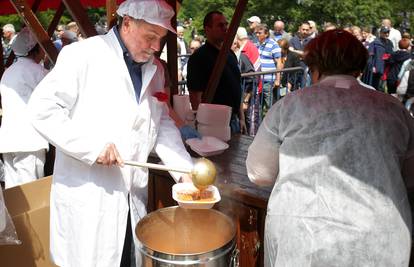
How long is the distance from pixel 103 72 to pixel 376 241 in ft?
4.35

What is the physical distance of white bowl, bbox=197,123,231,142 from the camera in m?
3.05

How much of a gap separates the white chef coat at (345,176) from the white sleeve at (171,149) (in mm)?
690

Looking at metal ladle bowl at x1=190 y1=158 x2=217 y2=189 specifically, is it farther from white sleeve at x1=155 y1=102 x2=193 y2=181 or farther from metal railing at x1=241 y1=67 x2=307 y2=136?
metal railing at x1=241 y1=67 x2=307 y2=136

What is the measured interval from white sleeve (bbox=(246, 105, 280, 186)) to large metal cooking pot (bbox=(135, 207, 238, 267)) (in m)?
0.29

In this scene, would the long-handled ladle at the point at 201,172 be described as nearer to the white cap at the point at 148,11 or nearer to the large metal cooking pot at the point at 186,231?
the large metal cooking pot at the point at 186,231

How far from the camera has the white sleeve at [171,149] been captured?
2.16m

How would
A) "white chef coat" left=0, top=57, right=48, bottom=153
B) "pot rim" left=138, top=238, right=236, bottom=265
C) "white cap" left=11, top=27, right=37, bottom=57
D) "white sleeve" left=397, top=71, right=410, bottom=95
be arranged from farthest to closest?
"white sleeve" left=397, top=71, right=410, bottom=95 → "white cap" left=11, top=27, right=37, bottom=57 → "white chef coat" left=0, top=57, right=48, bottom=153 → "pot rim" left=138, top=238, right=236, bottom=265

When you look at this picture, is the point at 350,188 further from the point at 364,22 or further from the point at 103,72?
the point at 364,22

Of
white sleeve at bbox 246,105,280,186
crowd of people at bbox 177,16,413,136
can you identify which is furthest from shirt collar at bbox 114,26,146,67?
crowd of people at bbox 177,16,413,136

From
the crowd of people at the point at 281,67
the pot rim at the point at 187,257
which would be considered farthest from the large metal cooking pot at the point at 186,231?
the crowd of people at the point at 281,67

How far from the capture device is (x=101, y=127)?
1.90m

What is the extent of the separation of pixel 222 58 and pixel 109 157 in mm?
2100

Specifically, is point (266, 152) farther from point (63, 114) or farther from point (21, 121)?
point (21, 121)

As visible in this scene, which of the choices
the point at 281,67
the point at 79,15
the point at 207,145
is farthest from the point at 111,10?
the point at 281,67
